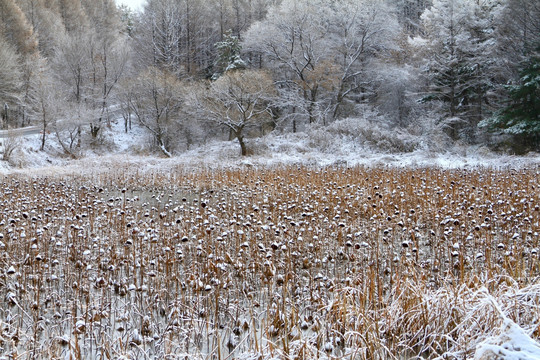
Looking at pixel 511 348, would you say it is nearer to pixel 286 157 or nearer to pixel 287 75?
pixel 286 157

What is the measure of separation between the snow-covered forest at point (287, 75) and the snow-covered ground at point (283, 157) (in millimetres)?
821

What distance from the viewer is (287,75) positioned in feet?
117

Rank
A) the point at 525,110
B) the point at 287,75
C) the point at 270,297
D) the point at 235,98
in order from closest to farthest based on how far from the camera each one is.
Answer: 1. the point at 270,297
2. the point at 525,110
3. the point at 235,98
4. the point at 287,75

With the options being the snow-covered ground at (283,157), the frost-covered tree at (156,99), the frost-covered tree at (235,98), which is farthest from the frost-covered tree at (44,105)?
the frost-covered tree at (235,98)

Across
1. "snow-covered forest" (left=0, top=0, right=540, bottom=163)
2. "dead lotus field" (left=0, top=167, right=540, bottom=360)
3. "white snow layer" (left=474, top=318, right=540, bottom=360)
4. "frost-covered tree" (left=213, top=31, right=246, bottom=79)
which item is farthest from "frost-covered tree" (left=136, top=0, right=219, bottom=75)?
"white snow layer" (left=474, top=318, right=540, bottom=360)

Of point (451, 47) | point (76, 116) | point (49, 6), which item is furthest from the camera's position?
point (49, 6)

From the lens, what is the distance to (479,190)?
33.6ft

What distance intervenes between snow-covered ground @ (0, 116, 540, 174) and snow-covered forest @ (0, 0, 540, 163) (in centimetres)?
82

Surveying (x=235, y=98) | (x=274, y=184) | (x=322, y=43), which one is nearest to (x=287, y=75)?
(x=322, y=43)

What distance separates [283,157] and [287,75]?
1501 centimetres

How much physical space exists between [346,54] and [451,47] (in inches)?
365

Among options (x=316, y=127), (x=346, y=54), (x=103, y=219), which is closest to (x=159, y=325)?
(x=103, y=219)

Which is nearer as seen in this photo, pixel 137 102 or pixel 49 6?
pixel 137 102

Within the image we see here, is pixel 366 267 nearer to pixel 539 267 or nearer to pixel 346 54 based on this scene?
pixel 539 267
